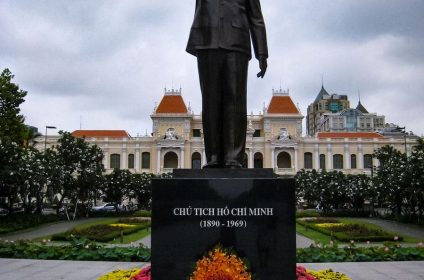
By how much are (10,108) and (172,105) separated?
48.9 meters

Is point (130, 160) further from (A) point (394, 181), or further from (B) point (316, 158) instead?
(A) point (394, 181)

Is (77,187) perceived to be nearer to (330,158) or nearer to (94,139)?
(94,139)

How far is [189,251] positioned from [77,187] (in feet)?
113

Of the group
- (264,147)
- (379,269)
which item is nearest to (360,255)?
(379,269)

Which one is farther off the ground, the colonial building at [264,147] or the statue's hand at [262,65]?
the colonial building at [264,147]

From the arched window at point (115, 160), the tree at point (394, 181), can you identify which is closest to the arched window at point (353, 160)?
the arched window at point (115, 160)

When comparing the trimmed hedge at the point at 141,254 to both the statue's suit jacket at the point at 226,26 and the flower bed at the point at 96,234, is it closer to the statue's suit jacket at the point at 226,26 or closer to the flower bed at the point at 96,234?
the flower bed at the point at 96,234

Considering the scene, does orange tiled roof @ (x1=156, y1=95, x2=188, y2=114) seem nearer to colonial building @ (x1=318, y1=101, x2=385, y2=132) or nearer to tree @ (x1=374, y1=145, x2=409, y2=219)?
tree @ (x1=374, y1=145, x2=409, y2=219)

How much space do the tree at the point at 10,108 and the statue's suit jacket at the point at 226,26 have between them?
2682cm

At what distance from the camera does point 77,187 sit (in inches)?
1500

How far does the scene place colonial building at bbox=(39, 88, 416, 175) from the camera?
7256cm

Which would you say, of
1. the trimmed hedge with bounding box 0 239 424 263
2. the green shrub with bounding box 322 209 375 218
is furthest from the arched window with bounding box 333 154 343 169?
the trimmed hedge with bounding box 0 239 424 263

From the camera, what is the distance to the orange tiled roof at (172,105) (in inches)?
3054

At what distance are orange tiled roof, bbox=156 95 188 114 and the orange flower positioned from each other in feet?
236
